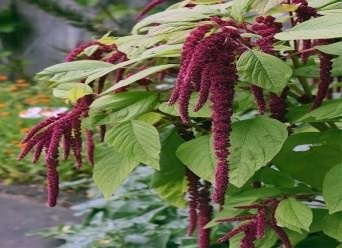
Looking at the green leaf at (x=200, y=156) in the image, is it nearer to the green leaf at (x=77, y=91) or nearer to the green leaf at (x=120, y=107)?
the green leaf at (x=120, y=107)

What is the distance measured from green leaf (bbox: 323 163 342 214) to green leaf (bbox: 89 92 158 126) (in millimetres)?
406

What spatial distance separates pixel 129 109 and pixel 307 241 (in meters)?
0.65

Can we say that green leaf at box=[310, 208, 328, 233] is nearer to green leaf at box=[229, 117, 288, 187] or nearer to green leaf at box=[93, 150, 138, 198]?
green leaf at box=[229, 117, 288, 187]

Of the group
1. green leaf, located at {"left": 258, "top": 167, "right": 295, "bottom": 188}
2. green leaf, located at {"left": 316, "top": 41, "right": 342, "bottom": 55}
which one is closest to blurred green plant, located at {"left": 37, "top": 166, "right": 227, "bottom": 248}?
green leaf, located at {"left": 258, "top": 167, "right": 295, "bottom": 188}

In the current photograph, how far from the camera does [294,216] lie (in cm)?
168

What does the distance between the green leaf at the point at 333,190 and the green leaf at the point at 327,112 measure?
0.12 metres

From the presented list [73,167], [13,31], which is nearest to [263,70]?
[73,167]

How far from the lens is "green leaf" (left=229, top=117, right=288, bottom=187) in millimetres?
1604

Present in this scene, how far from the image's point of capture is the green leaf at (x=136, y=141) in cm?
170

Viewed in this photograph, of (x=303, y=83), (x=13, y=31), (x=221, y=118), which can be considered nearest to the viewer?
(x=221, y=118)

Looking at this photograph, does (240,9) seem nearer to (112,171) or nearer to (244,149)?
(244,149)

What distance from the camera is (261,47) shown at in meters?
1.60

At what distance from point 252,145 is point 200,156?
15 centimetres

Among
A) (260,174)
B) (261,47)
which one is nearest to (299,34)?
(261,47)
